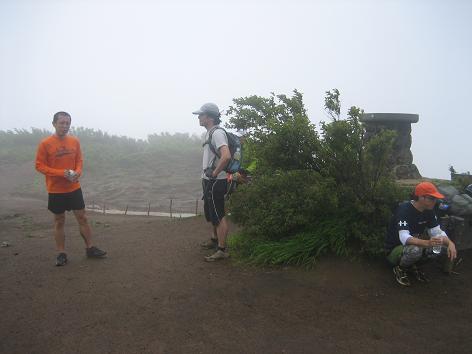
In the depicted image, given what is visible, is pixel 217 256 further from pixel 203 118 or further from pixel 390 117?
pixel 390 117

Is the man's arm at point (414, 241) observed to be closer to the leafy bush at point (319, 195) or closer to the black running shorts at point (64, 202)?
the leafy bush at point (319, 195)

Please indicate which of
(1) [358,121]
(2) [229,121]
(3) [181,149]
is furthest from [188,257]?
(3) [181,149]

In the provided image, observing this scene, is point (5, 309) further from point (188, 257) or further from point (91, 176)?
point (91, 176)

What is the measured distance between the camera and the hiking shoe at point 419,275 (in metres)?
4.35

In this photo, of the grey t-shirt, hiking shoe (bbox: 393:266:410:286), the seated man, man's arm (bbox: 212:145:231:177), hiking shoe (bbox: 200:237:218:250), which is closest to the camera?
the seated man

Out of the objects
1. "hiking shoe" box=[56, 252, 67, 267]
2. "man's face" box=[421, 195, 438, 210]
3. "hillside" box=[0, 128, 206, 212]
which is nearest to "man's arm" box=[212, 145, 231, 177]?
"man's face" box=[421, 195, 438, 210]

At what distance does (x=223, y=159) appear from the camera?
189 inches

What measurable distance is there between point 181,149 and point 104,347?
72.9ft

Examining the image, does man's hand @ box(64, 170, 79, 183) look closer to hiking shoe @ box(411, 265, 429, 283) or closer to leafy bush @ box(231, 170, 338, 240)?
leafy bush @ box(231, 170, 338, 240)

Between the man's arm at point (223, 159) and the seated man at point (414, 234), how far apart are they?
2.03 m

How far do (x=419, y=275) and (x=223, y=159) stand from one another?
263cm

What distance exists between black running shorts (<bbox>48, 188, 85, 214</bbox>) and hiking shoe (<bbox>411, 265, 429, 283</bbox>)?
13.9 ft

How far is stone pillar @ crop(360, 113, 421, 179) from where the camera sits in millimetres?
7508

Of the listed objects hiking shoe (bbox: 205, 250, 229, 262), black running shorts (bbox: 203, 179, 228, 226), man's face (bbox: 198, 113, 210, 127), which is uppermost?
man's face (bbox: 198, 113, 210, 127)
